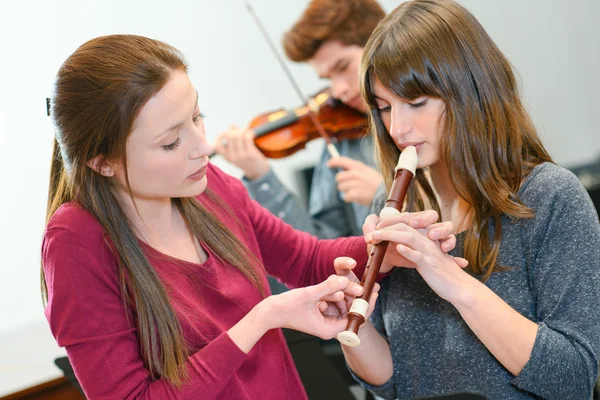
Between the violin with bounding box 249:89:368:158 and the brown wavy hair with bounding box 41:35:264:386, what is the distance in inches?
42.0

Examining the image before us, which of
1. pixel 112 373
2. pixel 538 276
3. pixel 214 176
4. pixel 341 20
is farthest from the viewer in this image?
pixel 341 20

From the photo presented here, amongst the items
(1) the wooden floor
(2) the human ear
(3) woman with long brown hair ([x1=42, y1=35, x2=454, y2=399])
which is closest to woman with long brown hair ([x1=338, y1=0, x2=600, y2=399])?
(3) woman with long brown hair ([x1=42, y1=35, x2=454, y2=399])

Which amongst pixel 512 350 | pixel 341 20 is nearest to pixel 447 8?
pixel 512 350

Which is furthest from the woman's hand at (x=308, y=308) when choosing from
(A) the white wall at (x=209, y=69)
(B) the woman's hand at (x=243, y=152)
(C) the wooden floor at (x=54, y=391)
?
(B) the woman's hand at (x=243, y=152)

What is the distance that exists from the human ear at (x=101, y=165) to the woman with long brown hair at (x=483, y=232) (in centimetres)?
41

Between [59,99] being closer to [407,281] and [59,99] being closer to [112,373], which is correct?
[112,373]

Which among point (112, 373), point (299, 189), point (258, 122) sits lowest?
point (299, 189)

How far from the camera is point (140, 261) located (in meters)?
1.05

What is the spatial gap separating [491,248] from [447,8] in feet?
1.29

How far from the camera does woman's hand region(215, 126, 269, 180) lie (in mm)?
2020

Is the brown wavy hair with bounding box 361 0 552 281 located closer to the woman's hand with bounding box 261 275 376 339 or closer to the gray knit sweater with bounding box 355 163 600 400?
the gray knit sweater with bounding box 355 163 600 400

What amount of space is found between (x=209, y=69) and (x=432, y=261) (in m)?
1.99

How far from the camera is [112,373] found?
3.23ft

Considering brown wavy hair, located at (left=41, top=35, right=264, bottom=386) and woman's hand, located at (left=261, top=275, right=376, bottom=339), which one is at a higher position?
brown wavy hair, located at (left=41, top=35, right=264, bottom=386)
